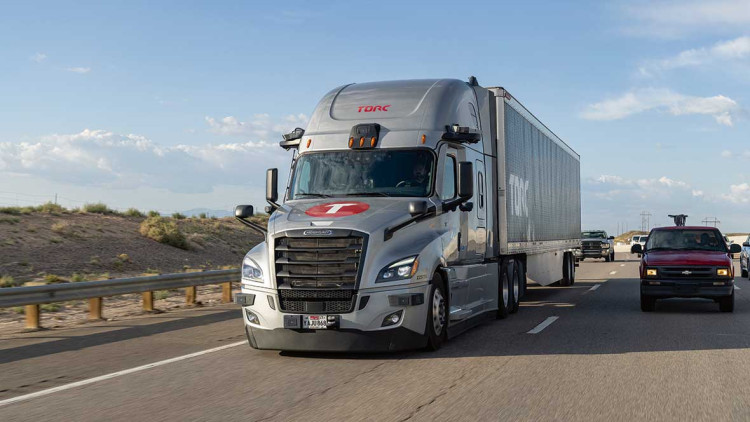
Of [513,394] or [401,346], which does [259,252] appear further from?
[513,394]

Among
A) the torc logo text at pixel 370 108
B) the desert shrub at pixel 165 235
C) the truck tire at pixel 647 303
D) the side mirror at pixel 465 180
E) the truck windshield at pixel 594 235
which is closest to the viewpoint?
the side mirror at pixel 465 180

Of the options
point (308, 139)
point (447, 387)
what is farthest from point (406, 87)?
point (447, 387)

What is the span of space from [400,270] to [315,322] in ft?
3.67

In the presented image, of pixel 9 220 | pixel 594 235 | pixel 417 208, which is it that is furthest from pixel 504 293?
pixel 594 235

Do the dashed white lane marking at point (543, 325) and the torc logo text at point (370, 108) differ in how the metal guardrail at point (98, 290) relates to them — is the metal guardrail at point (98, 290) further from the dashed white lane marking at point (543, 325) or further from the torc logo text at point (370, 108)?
the dashed white lane marking at point (543, 325)

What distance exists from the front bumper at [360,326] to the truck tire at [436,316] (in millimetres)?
181

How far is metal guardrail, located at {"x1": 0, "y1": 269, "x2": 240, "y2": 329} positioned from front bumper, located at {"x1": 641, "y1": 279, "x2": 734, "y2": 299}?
8.82 m

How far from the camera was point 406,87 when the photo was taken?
1162 centimetres

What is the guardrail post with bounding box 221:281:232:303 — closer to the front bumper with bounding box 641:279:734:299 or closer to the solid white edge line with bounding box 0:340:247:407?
→ the solid white edge line with bounding box 0:340:247:407

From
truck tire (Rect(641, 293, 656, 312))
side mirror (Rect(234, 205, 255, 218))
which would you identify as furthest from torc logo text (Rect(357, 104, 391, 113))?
truck tire (Rect(641, 293, 656, 312))

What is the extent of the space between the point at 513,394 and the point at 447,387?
26.1 inches

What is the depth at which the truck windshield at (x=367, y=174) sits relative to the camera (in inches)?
409

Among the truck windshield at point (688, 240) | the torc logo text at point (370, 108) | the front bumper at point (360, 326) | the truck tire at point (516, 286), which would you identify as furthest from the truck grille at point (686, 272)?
the front bumper at point (360, 326)

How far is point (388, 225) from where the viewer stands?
30.7ft
